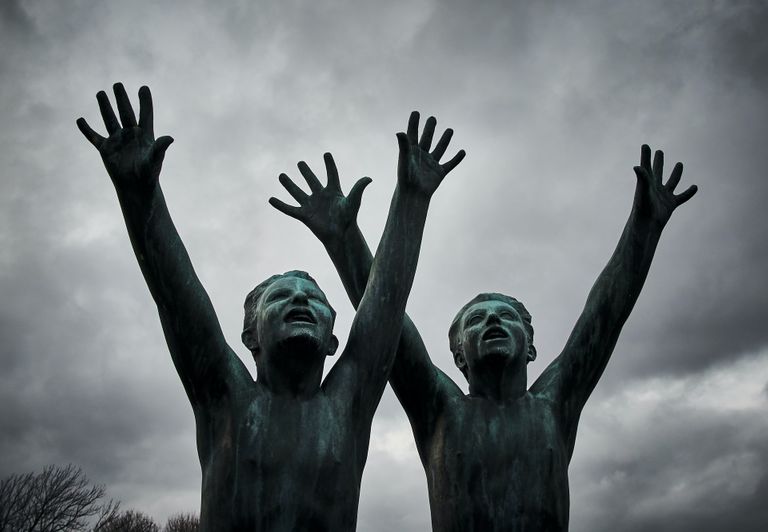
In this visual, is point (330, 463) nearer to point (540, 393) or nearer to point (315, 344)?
point (315, 344)

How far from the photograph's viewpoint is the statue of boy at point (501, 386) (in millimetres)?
5145

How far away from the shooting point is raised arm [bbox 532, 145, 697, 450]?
223 inches

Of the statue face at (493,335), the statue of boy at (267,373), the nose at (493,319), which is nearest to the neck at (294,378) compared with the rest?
the statue of boy at (267,373)

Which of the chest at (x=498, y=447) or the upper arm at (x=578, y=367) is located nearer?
the chest at (x=498, y=447)

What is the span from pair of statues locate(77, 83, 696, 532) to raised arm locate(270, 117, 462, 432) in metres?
0.01

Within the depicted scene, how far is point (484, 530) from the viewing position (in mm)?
5074

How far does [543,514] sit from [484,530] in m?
0.38

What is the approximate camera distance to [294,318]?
16.2 feet

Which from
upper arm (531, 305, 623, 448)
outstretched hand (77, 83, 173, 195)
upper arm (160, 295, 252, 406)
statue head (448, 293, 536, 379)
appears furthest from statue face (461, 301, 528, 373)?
outstretched hand (77, 83, 173, 195)

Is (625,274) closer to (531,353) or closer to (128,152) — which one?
(531,353)

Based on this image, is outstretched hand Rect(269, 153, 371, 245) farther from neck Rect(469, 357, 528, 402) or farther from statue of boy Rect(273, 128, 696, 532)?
neck Rect(469, 357, 528, 402)

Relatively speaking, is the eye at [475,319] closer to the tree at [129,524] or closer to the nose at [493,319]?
the nose at [493,319]

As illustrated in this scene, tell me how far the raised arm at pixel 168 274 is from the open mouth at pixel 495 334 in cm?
178

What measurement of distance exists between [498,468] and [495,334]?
3.07 feet
